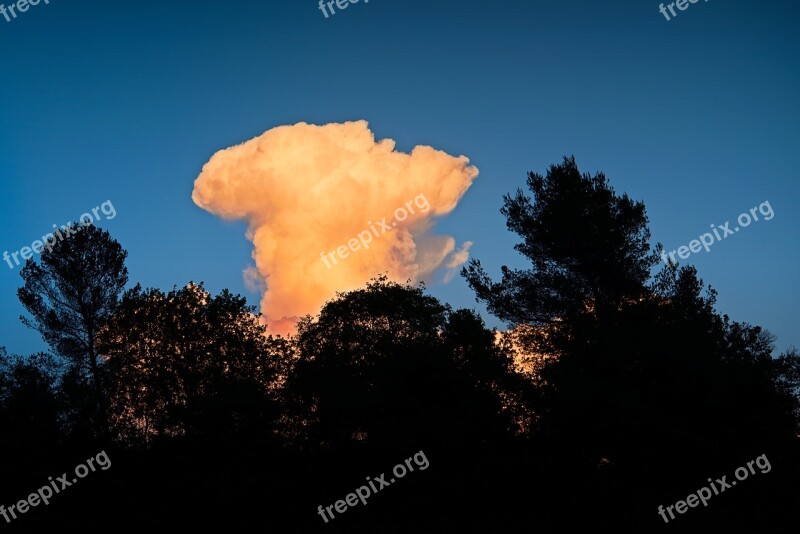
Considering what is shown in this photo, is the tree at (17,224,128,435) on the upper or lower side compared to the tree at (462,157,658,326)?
upper

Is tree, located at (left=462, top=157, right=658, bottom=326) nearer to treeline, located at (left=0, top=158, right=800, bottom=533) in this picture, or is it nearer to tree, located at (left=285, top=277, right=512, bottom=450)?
treeline, located at (left=0, top=158, right=800, bottom=533)

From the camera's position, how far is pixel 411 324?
3972cm

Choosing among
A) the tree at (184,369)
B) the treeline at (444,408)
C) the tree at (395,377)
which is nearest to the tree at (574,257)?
the treeline at (444,408)

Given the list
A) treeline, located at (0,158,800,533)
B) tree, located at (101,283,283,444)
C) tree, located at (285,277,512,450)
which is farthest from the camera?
tree, located at (285,277,512,450)

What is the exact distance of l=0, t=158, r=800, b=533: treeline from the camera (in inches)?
733

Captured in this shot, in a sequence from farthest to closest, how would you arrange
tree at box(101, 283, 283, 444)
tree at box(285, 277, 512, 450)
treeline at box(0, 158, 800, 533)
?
1. tree at box(285, 277, 512, 450)
2. tree at box(101, 283, 283, 444)
3. treeline at box(0, 158, 800, 533)

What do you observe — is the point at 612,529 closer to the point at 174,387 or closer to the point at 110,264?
the point at 174,387

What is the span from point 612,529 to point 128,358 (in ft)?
84.0

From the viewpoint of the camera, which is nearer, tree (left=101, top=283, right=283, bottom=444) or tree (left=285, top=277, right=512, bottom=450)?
tree (left=101, top=283, right=283, bottom=444)

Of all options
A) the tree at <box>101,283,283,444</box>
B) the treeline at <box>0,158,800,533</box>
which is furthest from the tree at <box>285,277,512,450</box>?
the tree at <box>101,283,283,444</box>

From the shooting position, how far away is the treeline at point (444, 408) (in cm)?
1862

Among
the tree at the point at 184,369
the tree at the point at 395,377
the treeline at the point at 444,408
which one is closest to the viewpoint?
the treeline at the point at 444,408

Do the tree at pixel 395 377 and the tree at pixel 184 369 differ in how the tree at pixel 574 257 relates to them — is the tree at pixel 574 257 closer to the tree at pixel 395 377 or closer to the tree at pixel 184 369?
the tree at pixel 395 377

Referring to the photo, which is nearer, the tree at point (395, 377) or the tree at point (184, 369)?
the tree at point (184, 369)
